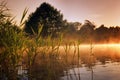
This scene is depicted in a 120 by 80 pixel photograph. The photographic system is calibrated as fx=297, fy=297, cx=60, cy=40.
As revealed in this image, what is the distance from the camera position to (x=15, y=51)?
7.54 metres

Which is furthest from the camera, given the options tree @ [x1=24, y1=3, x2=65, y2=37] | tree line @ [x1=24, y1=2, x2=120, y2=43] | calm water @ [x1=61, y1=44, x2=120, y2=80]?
tree @ [x1=24, y1=3, x2=65, y2=37]

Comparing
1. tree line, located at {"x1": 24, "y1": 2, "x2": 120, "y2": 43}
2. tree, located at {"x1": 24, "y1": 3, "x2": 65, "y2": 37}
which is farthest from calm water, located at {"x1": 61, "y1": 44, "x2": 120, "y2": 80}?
tree, located at {"x1": 24, "y1": 3, "x2": 65, "y2": 37}

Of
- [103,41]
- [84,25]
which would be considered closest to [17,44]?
[103,41]

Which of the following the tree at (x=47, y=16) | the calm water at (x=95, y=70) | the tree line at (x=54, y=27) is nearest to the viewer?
the calm water at (x=95, y=70)

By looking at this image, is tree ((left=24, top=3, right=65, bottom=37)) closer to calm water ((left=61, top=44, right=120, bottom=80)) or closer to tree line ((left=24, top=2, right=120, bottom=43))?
tree line ((left=24, top=2, right=120, bottom=43))

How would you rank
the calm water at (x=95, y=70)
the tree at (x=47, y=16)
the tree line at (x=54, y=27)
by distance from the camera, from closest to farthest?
the calm water at (x=95, y=70) < the tree line at (x=54, y=27) < the tree at (x=47, y=16)

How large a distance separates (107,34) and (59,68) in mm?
63561

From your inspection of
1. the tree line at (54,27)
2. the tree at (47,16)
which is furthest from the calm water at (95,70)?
the tree at (47,16)

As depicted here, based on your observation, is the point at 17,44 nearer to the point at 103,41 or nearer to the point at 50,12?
the point at 50,12

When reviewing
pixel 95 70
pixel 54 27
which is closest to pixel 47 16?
pixel 54 27

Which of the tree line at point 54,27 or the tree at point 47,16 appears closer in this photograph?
the tree line at point 54,27

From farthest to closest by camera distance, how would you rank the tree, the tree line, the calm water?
the tree
the tree line
the calm water

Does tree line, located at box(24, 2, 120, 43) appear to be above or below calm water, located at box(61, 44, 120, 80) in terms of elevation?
above

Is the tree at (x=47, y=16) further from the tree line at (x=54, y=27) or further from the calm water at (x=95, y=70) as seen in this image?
the calm water at (x=95, y=70)
